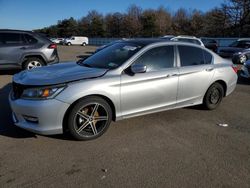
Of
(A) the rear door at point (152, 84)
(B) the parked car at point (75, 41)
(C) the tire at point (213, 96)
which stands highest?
(A) the rear door at point (152, 84)

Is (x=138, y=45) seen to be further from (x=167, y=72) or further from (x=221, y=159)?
(x=221, y=159)

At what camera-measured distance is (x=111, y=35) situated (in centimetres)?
8356

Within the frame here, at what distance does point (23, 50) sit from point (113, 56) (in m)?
5.86

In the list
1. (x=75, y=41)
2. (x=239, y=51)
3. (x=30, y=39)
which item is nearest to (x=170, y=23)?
(x=75, y=41)

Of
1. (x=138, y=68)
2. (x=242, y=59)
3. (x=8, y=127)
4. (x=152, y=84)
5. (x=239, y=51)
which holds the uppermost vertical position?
(x=138, y=68)

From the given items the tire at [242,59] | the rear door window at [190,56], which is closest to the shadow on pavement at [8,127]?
the rear door window at [190,56]

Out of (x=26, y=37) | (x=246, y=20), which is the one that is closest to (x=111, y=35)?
(x=246, y=20)

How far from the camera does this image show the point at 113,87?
15.0 feet

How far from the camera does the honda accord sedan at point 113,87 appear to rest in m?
4.18

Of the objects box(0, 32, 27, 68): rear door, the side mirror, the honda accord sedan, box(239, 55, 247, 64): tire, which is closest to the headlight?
the honda accord sedan

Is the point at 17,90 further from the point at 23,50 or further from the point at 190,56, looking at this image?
the point at 23,50

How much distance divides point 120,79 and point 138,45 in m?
0.92

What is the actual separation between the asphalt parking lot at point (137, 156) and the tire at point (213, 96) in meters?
0.62

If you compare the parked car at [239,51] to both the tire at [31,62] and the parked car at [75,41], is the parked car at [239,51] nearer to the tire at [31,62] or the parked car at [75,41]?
the tire at [31,62]
